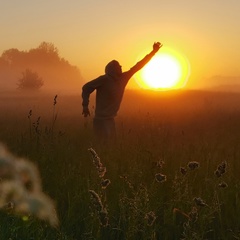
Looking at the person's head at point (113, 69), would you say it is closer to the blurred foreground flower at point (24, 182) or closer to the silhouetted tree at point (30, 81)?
the blurred foreground flower at point (24, 182)

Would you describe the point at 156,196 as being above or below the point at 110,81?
below

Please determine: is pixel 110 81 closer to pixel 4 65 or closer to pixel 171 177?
pixel 171 177

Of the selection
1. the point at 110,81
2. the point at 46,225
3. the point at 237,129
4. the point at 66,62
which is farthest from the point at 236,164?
the point at 66,62

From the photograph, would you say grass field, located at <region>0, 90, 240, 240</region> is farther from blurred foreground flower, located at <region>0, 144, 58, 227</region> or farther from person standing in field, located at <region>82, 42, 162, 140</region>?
person standing in field, located at <region>82, 42, 162, 140</region>

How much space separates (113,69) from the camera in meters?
7.63

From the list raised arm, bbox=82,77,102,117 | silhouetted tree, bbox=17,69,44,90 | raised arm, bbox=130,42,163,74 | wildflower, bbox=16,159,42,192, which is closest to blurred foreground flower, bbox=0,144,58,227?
wildflower, bbox=16,159,42,192

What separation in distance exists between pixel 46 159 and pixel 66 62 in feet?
351

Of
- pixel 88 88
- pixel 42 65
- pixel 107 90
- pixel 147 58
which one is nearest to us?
pixel 88 88

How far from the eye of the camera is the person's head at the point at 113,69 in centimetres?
763

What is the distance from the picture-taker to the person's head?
7633mm

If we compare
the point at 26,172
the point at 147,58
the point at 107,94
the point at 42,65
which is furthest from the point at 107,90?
the point at 42,65

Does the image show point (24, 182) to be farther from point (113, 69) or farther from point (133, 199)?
point (113, 69)

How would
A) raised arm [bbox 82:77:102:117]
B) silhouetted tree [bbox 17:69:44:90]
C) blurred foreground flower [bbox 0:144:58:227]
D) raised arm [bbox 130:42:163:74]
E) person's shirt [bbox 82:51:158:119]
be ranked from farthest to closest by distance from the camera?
silhouetted tree [bbox 17:69:44:90] → raised arm [bbox 130:42:163:74] → person's shirt [bbox 82:51:158:119] → raised arm [bbox 82:77:102:117] → blurred foreground flower [bbox 0:144:58:227]

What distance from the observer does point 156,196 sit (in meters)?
3.68
